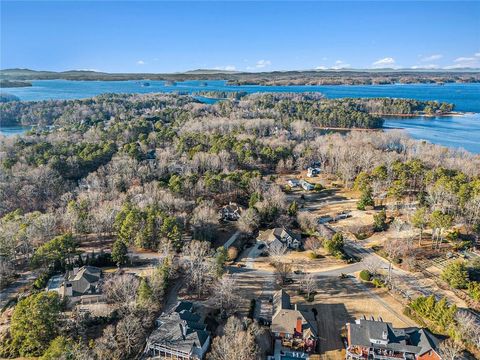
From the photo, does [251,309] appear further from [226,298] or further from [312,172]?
[312,172]

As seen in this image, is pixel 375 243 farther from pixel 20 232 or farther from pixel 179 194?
pixel 20 232

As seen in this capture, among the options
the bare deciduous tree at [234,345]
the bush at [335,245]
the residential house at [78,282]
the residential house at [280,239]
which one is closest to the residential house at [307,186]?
the residential house at [280,239]

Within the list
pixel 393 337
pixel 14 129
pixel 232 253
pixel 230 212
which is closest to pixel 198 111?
pixel 14 129

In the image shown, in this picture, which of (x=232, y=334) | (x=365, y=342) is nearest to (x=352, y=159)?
(x=365, y=342)

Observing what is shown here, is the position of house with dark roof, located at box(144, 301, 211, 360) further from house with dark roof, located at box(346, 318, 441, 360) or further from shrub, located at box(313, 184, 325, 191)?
shrub, located at box(313, 184, 325, 191)

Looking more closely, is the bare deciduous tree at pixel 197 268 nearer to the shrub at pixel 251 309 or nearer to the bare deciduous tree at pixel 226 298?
the bare deciduous tree at pixel 226 298

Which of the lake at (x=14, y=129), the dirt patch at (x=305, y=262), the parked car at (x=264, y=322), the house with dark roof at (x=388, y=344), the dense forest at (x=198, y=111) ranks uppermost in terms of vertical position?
the dense forest at (x=198, y=111)
